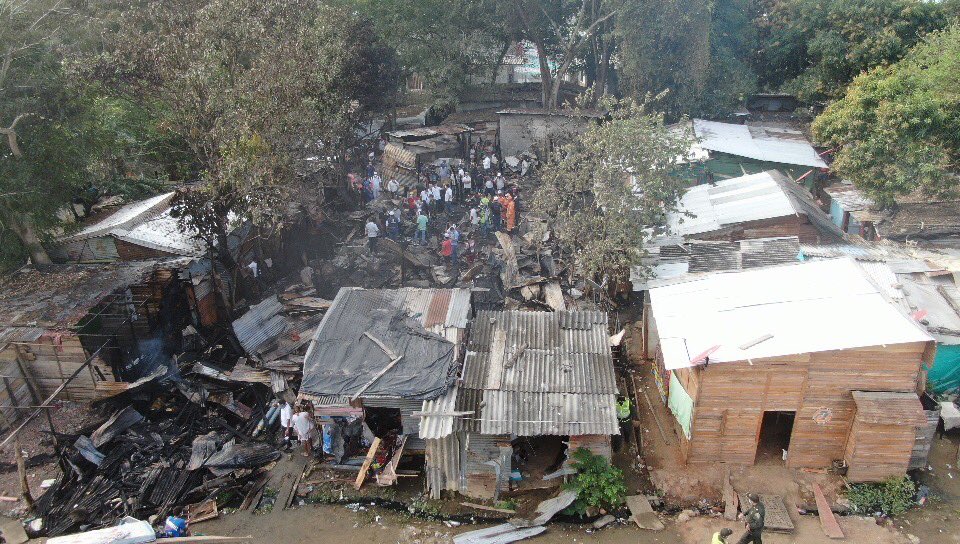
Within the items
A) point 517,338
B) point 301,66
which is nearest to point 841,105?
point 517,338

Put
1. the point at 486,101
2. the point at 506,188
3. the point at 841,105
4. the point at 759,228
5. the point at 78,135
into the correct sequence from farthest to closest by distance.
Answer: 1. the point at 486,101
2. the point at 506,188
3. the point at 841,105
4. the point at 759,228
5. the point at 78,135

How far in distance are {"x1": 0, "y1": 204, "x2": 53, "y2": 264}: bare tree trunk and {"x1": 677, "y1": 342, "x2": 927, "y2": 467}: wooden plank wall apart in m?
15.5

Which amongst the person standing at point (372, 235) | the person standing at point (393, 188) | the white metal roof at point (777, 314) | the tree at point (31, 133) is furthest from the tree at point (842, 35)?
the tree at point (31, 133)

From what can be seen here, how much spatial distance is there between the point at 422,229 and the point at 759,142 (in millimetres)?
14445

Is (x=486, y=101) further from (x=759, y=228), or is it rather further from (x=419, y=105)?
(x=759, y=228)

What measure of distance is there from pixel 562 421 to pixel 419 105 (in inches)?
1009

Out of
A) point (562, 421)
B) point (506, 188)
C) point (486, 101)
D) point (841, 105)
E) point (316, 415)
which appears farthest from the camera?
point (486, 101)

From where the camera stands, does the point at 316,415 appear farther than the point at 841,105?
No

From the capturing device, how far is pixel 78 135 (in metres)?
15.4

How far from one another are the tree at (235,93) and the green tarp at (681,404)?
10.2m

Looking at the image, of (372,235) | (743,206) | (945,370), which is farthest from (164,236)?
(945,370)

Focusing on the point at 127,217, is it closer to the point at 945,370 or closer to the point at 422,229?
the point at 422,229

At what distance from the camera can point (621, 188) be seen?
52.0 feet

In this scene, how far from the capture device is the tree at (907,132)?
17.9 m
